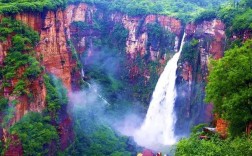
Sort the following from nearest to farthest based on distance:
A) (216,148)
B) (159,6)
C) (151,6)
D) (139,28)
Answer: (216,148) → (139,28) → (151,6) → (159,6)

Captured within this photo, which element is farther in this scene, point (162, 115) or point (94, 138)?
point (162, 115)

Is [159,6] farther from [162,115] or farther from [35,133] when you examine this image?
[35,133]

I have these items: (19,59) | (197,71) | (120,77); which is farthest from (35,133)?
(120,77)

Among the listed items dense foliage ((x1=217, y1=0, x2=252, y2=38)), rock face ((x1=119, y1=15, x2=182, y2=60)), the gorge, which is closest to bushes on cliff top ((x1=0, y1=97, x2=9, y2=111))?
the gorge

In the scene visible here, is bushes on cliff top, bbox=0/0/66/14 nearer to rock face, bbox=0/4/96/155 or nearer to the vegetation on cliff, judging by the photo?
rock face, bbox=0/4/96/155

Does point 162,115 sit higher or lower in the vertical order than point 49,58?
lower

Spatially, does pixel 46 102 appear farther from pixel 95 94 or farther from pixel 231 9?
pixel 231 9
